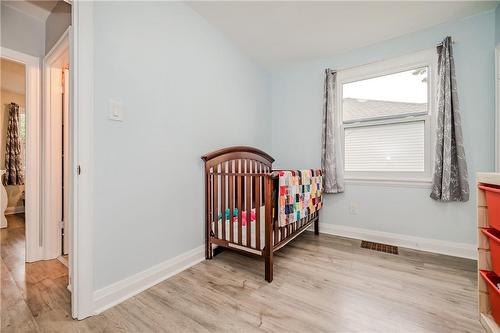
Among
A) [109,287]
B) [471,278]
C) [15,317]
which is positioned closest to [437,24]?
[471,278]

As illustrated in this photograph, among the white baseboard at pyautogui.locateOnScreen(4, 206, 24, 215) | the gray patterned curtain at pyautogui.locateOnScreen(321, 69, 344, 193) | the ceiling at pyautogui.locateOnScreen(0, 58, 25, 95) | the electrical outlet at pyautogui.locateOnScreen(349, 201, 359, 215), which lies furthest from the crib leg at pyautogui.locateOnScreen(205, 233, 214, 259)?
the white baseboard at pyautogui.locateOnScreen(4, 206, 24, 215)

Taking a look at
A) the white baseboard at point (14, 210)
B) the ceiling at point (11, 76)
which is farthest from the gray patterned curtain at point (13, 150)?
the white baseboard at point (14, 210)

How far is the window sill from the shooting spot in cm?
209

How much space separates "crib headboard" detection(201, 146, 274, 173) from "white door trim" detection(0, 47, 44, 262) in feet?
4.79

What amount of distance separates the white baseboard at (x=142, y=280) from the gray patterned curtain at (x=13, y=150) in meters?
4.06

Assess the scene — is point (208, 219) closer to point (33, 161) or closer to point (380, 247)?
point (33, 161)

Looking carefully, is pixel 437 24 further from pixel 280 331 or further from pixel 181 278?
pixel 181 278

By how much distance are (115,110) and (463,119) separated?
288 cm

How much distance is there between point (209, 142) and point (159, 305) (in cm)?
130

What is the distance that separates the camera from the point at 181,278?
155 cm

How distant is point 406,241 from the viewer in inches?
85.1

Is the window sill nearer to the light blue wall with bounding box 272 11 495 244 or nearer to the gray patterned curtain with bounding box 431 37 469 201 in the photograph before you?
the light blue wall with bounding box 272 11 495 244

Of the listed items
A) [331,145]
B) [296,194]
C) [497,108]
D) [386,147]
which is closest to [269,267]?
[296,194]

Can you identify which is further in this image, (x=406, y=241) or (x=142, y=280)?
(x=406, y=241)
